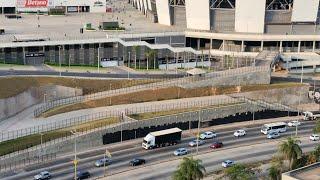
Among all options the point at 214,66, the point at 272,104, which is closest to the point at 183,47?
the point at 214,66

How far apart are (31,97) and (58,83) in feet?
17.6

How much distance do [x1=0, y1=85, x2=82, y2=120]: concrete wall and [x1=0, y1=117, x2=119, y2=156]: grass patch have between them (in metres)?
10.5

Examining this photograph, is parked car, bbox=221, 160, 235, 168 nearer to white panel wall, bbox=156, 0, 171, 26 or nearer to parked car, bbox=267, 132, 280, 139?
parked car, bbox=267, 132, 280, 139

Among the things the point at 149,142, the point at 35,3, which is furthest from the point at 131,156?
the point at 35,3

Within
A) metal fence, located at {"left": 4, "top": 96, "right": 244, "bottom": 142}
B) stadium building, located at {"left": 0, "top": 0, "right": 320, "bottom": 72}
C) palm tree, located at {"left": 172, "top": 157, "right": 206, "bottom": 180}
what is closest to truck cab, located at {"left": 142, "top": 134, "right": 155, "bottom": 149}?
metal fence, located at {"left": 4, "top": 96, "right": 244, "bottom": 142}

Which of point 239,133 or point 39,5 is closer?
point 239,133

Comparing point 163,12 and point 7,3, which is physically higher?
point 7,3

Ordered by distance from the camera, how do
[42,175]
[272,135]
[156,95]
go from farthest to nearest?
[156,95] → [272,135] → [42,175]

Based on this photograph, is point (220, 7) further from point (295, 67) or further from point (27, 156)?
point (27, 156)

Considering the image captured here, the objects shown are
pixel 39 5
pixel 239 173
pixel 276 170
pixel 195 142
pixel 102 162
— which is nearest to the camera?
pixel 239 173

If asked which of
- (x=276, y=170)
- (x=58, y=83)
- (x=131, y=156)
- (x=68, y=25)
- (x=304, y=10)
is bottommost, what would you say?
(x=131, y=156)

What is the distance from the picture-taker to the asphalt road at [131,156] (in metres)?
65.9

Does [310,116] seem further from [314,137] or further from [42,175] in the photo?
[42,175]

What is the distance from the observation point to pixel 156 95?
91.6m
